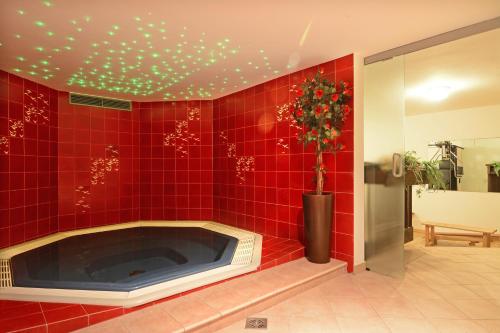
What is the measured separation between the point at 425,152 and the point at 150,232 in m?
5.95

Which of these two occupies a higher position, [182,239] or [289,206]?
[289,206]

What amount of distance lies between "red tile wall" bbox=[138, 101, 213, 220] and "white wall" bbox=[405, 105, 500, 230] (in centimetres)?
461

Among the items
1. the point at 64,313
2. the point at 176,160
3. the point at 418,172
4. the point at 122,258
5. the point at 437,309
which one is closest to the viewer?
the point at 64,313

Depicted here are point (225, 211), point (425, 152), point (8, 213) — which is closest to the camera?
point (8, 213)

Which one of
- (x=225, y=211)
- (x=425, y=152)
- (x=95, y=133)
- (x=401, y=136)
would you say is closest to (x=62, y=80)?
(x=95, y=133)

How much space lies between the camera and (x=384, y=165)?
3.20 m

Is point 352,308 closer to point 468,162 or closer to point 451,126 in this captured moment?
point 468,162

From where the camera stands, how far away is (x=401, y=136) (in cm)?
304

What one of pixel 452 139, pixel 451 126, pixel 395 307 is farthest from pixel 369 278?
pixel 451 126

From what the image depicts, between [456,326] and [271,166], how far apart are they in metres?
2.71

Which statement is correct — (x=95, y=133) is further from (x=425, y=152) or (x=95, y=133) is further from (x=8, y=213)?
(x=425, y=152)

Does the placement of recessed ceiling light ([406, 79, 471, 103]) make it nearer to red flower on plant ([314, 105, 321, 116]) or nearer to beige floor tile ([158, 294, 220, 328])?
red flower on plant ([314, 105, 321, 116])

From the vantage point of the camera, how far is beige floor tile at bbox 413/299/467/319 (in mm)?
2314

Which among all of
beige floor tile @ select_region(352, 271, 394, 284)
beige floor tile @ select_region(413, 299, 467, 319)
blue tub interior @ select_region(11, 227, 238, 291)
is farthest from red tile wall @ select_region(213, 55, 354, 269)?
beige floor tile @ select_region(413, 299, 467, 319)
